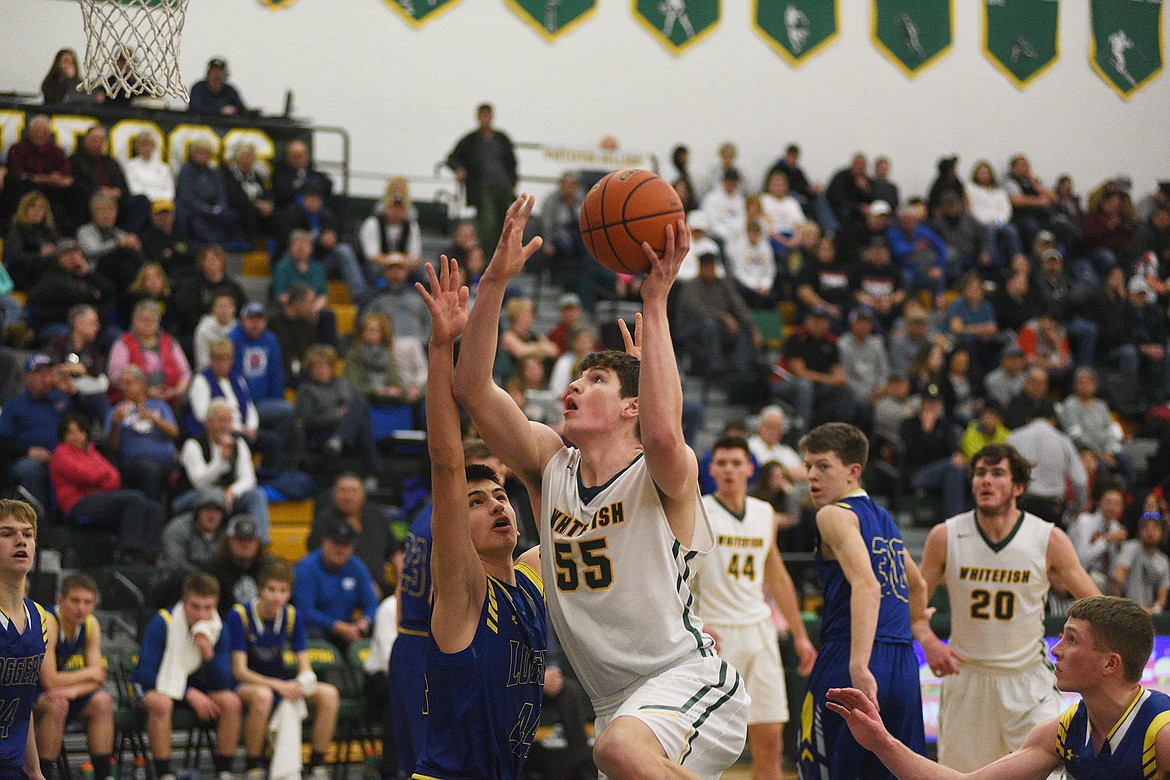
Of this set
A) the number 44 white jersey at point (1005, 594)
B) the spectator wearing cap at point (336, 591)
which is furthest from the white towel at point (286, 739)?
the number 44 white jersey at point (1005, 594)

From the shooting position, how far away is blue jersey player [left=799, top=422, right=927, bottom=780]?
20.4ft

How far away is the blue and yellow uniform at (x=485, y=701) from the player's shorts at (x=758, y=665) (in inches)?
164

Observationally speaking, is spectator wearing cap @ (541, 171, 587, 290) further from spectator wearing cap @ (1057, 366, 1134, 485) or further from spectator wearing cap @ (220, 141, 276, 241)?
spectator wearing cap @ (1057, 366, 1134, 485)

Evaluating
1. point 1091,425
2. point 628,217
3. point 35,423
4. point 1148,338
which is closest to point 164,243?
point 35,423

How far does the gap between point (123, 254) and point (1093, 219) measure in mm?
14289

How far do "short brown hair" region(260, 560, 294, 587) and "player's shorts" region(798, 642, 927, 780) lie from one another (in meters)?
3.95

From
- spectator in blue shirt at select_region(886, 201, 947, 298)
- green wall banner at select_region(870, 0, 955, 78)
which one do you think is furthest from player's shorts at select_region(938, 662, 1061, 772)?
green wall banner at select_region(870, 0, 955, 78)

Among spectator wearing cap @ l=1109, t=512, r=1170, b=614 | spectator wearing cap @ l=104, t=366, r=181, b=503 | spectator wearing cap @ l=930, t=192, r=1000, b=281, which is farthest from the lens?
spectator wearing cap @ l=930, t=192, r=1000, b=281

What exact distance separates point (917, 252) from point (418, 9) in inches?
299

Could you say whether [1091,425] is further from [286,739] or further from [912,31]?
[286,739]

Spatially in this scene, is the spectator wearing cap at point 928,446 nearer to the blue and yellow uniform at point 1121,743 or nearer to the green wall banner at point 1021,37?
the blue and yellow uniform at point 1121,743

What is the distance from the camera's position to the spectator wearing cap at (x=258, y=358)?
12148 millimetres

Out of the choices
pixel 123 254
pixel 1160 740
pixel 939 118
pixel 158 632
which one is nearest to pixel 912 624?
pixel 1160 740

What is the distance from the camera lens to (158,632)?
877cm
